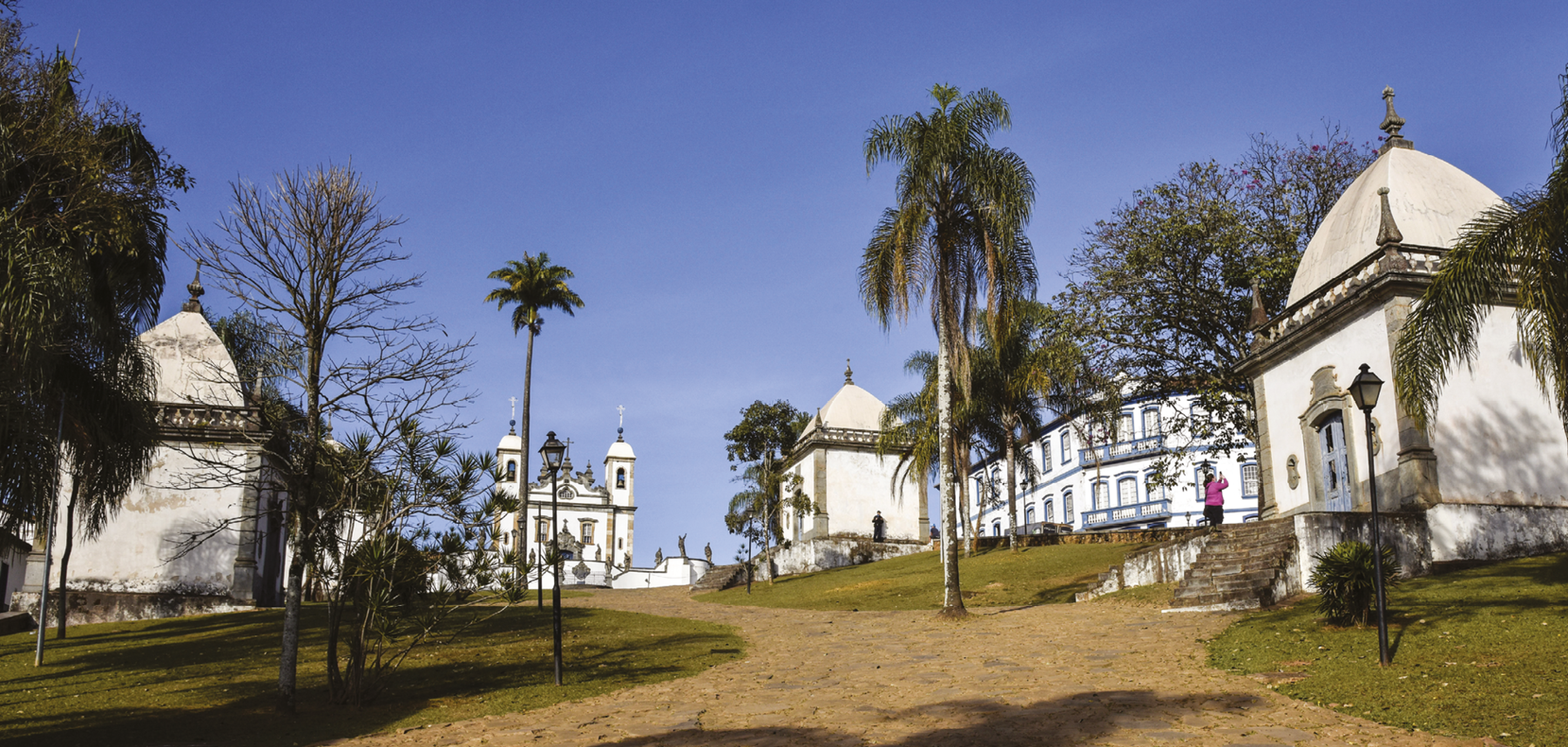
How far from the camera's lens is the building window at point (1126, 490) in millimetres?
57000

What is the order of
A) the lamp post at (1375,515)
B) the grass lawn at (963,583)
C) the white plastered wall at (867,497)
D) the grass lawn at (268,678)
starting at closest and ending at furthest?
the lamp post at (1375,515) < the grass lawn at (268,678) < the grass lawn at (963,583) < the white plastered wall at (867,497)

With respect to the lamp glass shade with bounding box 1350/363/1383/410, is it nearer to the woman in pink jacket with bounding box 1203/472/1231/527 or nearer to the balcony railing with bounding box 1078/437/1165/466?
the woman in pink jacket with bounding box 1203/472/1231/527

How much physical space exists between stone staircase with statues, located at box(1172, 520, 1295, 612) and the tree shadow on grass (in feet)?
22.3

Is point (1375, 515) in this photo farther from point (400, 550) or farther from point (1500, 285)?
point (400, 550)

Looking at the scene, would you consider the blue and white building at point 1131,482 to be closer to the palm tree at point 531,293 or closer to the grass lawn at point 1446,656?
the palm tree at point 531,293

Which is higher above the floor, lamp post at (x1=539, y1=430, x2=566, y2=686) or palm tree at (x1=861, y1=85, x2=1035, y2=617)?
palm tree at (x1=861, y1=85, x2=1035, y2=617)

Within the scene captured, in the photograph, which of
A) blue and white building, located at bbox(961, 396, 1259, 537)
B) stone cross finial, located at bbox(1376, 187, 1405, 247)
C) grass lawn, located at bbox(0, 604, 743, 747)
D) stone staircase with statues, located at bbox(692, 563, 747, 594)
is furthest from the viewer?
blue and white building, located at bbox(961, 396, 1259, 537)

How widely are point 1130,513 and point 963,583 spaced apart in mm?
33940

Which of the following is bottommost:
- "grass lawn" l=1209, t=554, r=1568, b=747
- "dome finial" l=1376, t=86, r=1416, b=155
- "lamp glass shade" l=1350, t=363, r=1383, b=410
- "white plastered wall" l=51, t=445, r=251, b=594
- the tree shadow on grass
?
the tree shadow on grass

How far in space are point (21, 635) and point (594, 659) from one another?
42.2 feet

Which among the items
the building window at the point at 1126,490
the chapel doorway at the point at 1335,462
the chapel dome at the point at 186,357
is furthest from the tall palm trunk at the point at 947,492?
the building window at the point at 1126,490

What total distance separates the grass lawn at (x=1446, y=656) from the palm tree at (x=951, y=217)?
7.77 metres

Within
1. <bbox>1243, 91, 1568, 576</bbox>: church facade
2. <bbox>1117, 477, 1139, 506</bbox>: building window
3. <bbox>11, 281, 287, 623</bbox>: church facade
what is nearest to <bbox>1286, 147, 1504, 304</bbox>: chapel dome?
<bbox>1243, 91, 1568, 576</bbox>: church facade

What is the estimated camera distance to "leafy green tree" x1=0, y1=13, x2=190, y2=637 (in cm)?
1174
